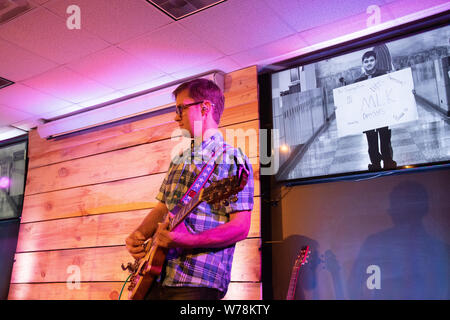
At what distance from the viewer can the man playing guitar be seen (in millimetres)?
1547

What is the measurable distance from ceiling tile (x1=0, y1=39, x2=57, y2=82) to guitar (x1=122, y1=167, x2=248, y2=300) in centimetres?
233

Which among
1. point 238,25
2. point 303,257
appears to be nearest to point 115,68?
point 238,25

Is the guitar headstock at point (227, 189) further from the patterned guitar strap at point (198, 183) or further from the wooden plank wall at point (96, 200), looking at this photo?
the wooden plank wall at point (96, 200)

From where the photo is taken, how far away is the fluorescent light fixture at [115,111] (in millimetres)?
3758

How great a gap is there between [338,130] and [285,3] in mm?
987

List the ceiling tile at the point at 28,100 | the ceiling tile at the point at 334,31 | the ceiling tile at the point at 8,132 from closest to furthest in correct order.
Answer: the ceiling tile at the point at 334,31 → the ceiling tile at the point at 28,100 → the ceiling tile at the point at 8,132

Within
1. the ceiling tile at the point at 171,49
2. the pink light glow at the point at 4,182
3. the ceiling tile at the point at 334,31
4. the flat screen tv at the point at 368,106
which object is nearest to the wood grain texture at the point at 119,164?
the flat screen tv at the point at 368,106

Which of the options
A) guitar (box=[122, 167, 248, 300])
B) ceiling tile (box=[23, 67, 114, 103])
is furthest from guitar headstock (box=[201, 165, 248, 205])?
ceiling tile (box=[23, 67, 114, 103])

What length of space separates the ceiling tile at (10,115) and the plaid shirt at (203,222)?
11.3 ft

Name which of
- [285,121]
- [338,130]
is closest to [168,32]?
[285,121]

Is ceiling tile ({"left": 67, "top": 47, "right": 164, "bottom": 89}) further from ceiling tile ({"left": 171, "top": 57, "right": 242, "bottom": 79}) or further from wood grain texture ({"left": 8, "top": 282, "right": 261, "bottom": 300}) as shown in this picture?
wood grain texture ({"left": 8, "top": 282, "right": 261, "bottom": 300})

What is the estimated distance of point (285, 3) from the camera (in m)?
2.72

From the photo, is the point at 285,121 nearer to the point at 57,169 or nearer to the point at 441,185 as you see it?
the point at 441,185

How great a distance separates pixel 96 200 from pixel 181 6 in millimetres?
2289
